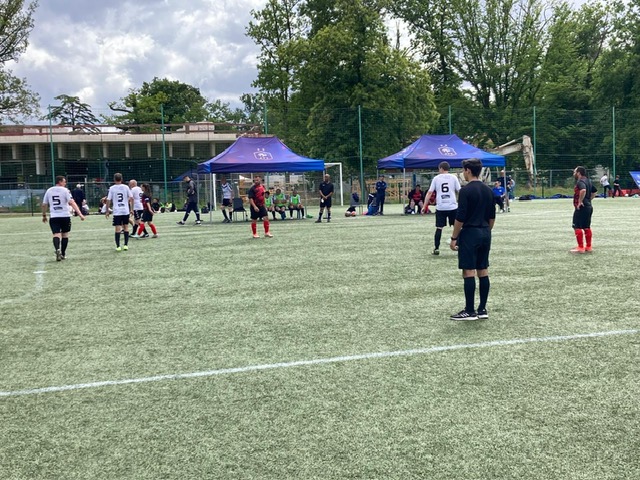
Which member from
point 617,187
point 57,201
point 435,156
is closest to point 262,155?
point 435,156

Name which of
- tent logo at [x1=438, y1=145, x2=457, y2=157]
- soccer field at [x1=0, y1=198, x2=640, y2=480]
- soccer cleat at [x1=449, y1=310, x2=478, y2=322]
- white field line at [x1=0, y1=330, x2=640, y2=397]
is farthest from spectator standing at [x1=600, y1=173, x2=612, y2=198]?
white field line at [x1=0, y1=330, x2=640, y2=397]

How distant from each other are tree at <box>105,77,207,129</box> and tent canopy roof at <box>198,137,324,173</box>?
35.9 m

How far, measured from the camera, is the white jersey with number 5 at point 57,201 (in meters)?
12.7

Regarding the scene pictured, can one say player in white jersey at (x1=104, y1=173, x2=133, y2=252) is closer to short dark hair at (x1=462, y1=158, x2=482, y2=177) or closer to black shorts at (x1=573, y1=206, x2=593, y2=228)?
short dark hair at (x1=462, y1=158, x2=482, y2=177)

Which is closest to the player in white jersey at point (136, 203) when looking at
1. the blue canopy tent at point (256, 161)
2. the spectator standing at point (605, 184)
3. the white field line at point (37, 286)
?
the white field line at point (37, 286)

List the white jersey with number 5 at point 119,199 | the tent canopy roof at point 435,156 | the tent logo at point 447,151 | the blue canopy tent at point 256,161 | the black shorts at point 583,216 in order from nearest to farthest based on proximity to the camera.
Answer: the black shorts at point 583,216 → the white jersey with number 5 at point 119,199 → the blue canopy tent at point 256,161 → the tent canopy roof at point 435,156 → the tent logo at point 447,151

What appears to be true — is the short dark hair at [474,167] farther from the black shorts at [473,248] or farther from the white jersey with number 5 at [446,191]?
the white jersey with number 5 at [446,191]

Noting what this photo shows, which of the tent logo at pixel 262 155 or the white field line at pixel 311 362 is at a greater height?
the tent logo at pixel 262 155

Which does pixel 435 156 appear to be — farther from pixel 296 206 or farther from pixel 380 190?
pixel 296 206

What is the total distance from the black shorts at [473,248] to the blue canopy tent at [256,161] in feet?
61.1

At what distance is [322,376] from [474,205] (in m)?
2.73

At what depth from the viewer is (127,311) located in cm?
758

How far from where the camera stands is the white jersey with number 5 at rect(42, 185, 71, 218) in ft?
41.5

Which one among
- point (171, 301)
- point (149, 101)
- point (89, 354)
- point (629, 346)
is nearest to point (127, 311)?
point (171, 301)
